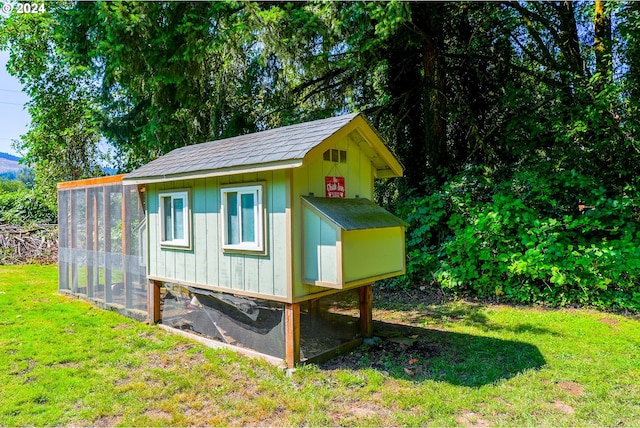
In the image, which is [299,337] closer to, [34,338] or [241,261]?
[241,261]

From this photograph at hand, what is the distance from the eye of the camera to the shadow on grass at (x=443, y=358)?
13.4 ft

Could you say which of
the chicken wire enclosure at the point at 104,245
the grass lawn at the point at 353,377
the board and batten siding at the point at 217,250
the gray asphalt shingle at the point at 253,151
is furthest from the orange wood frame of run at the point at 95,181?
the grass lawn at the point at 353,377

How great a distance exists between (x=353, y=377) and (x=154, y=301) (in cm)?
356

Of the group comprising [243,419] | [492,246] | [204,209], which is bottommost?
[243,419]

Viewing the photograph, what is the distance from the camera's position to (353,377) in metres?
4.05

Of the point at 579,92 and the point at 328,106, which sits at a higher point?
the point at 328,106

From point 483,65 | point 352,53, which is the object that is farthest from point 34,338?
point 483,65

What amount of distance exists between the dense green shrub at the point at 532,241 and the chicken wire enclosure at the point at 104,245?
5.15 metres

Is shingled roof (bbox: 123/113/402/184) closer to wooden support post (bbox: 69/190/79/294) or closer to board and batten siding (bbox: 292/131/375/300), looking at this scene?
board and batten siding (bbox: 292/131/375/300)

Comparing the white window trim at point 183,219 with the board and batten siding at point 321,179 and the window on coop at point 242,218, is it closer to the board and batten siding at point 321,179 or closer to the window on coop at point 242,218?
the window on coop at point 242,218

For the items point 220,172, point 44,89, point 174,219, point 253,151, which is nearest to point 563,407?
point 253,151

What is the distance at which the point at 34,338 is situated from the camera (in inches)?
207

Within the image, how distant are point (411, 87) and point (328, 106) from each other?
2141mm

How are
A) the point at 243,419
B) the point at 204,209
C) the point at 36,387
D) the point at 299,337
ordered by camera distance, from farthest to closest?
the point at 204,209 < the point at 299,337 < the point at 36,387 < the point at 243,419
